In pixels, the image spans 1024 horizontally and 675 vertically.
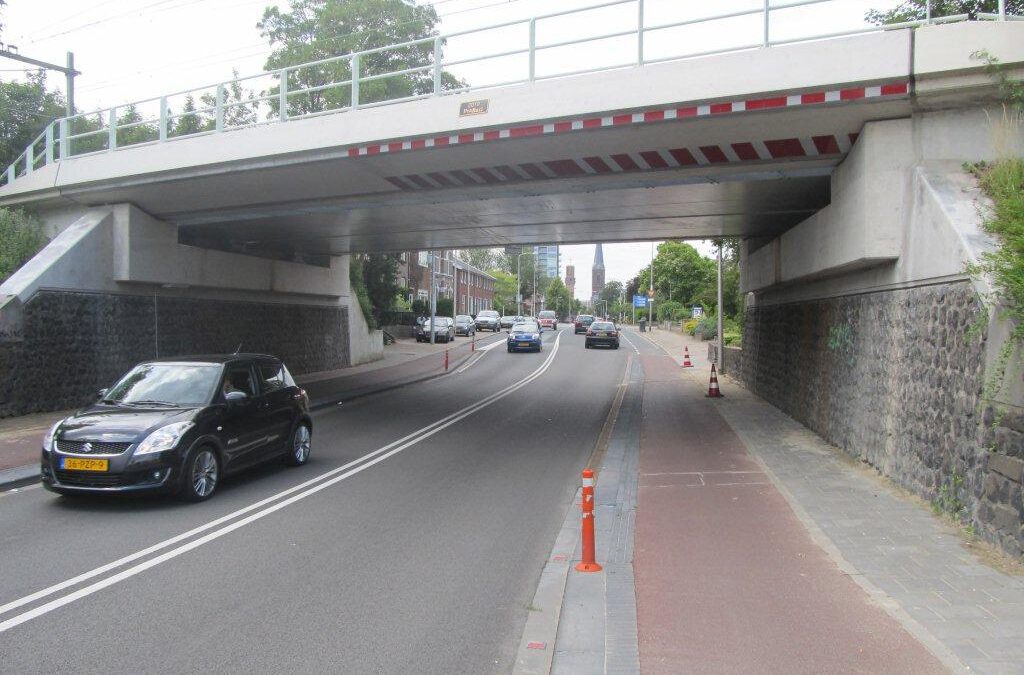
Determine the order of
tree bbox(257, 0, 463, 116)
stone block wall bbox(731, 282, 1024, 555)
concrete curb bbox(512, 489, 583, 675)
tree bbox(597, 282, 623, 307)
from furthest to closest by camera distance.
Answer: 1. tree bbox(597, 282, 623, 307)
2. tree bbox(257, 0, 463, 116)
3. stone block wall bbox(731, 282, 1024, 555)
4. concrete curb bbox(512, 489, 583, 675)

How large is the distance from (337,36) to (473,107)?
2693 centimetres

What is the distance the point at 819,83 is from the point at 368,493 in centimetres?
744

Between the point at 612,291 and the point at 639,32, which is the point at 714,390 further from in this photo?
the point at 612,291

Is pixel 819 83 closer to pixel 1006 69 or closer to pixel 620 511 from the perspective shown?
pixel 1006 69

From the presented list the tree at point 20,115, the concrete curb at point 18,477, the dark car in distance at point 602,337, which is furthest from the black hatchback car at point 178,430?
the dark car in distance at point 602,337

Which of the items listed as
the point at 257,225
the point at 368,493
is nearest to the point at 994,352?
the point at 368,493

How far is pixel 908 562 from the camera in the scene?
5.99 m

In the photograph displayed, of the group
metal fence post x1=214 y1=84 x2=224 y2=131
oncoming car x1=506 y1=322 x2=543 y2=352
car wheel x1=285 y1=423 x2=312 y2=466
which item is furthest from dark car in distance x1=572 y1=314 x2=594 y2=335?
car wheel x1=285 y1=423 x2=312 y2=466

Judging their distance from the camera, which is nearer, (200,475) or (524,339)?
(200,475)

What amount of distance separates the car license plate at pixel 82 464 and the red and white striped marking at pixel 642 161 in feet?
24.3

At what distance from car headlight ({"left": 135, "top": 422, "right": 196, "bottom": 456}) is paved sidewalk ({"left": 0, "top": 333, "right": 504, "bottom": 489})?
2783mm

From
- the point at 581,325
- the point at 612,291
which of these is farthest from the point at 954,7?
the point at 612,291

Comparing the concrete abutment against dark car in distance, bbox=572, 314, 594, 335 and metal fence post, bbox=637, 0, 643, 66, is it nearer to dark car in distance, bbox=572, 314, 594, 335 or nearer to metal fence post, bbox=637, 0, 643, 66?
metal fence post, bbox=637, 0, 643, 66

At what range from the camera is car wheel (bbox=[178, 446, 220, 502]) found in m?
7.96
